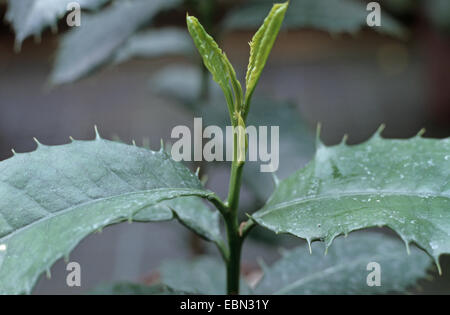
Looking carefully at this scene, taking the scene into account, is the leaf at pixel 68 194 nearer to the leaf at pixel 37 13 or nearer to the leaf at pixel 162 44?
the leaf at pixel 37 13

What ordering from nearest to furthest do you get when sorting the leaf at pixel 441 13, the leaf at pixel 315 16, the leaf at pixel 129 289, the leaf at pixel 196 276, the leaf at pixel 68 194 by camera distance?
1. the leaf at pixel 68 194
2. the leaf at pixel 129 289
3. the leaf at pixel 196 276
4. the leaf at pixel 315 16
5. the leaf at pixel 441 13

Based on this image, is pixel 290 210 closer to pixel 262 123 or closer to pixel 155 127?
pixel 262 123

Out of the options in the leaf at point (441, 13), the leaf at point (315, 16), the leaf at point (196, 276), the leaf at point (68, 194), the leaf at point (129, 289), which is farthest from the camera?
the leaf at point (441, 13)

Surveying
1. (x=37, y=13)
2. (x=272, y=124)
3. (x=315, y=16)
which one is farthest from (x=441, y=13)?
(x=37, y=13)

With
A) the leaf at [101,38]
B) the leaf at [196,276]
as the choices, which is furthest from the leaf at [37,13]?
the leaf at [196,276]

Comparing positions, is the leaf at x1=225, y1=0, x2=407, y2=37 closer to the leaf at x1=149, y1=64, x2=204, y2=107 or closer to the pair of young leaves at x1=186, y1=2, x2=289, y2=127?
the leaf at x1=149, y1=64, x2=204, y2=107

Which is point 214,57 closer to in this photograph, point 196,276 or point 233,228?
point 233,228

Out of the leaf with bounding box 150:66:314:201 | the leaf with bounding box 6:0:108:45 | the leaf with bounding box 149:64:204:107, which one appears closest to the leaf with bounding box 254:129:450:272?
the leaf with bounding box 150:66:314:201
